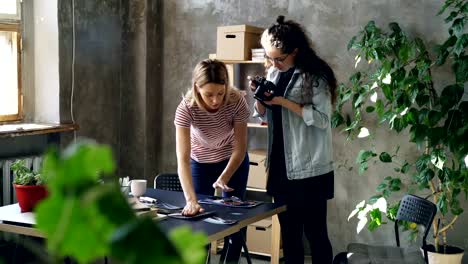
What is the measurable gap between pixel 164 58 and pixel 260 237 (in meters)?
1.73

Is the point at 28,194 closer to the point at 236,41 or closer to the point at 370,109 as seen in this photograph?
the point at 236,41

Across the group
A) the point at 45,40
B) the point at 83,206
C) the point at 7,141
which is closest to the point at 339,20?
the point at 45,40

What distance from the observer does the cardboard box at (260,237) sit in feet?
15.2

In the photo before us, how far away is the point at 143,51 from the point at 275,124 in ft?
7.21

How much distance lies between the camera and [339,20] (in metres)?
4.50

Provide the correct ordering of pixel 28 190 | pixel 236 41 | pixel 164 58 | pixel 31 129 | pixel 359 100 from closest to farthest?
1. pixel 28 190
2. pixel 359 100
3. pixel 31 129
4. pixel 236 41
5. pixel 164 58

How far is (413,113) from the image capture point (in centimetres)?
396

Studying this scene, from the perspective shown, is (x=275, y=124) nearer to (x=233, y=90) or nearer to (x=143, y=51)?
(x=233, y=90)

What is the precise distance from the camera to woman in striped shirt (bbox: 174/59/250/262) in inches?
123

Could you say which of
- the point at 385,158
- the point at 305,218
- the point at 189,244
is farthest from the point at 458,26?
the point at 189,244

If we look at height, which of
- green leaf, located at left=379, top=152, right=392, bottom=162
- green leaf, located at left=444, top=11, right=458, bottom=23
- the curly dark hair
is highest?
green leaf, located at left=444, top=11, right=458, bottom=23

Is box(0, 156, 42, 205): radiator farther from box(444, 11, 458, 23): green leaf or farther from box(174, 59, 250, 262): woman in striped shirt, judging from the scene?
box(444, 11, 458, 23): green leaf

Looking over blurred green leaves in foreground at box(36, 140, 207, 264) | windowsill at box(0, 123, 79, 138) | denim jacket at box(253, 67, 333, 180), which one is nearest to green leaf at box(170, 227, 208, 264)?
blurred green leaves in foreground at box(36, 140, 207, 264)

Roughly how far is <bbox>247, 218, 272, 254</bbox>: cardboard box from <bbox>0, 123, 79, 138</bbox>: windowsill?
61.1 inches
